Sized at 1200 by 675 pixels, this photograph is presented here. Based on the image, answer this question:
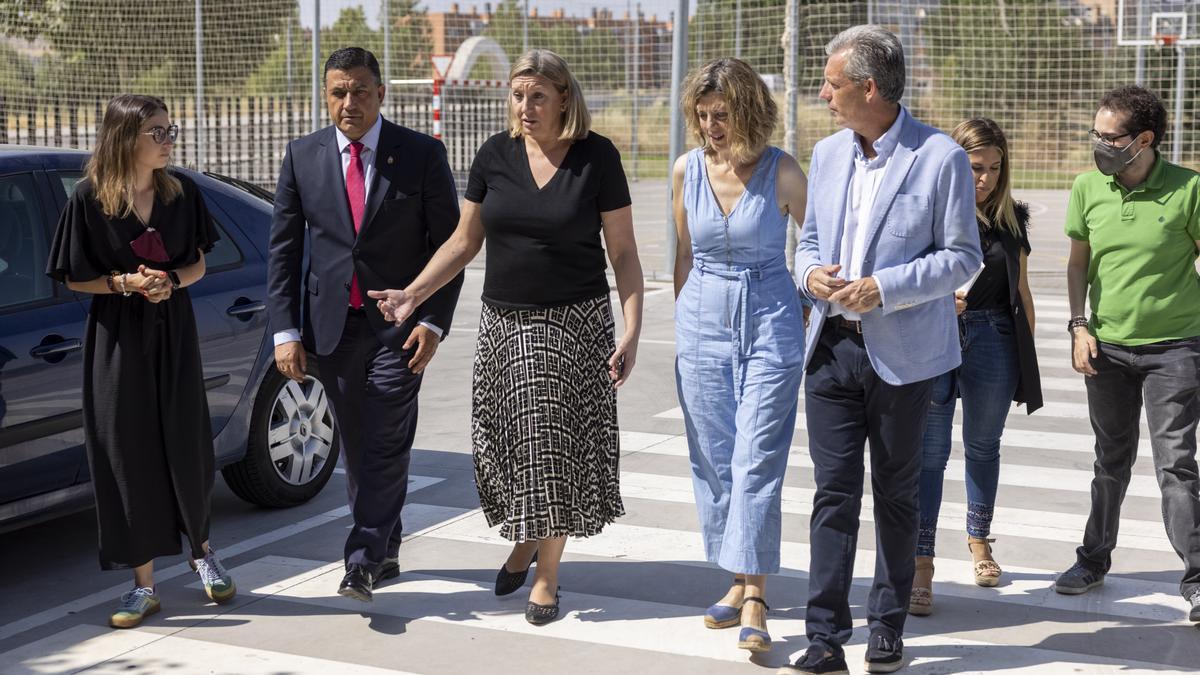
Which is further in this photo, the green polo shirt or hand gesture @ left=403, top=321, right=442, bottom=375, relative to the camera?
hand gesture @ left=403, top=321, right=442, bottom=375

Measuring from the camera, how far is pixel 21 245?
540 centimetres

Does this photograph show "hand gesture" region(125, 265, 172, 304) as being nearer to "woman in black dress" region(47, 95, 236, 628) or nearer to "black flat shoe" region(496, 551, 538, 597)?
"woman in black dress" region(47, 95, 236, 628)

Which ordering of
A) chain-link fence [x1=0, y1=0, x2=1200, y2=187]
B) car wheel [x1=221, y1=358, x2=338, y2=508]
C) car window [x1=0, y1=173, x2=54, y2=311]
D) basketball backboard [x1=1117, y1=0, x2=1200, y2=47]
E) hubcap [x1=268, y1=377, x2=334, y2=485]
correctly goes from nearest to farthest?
car window [x1=0, y1=173, x2=54, y2=311] < car wheel [x1=221, y1=358, x2=338, y2=508] < hubcap [x1=268, y1=377, x2=334, y2=485] < basketball backboard [x1=1117, y1=0, x2=1200, y2=47] < chain-link fence [x1=0, y1=0, x2=1200, y2=187]

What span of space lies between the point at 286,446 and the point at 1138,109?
3.80 meters

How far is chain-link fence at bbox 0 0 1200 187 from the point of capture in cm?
2339

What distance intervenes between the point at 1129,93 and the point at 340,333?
286 cm

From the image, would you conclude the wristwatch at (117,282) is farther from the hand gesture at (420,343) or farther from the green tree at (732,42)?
the green tree at (732,42)

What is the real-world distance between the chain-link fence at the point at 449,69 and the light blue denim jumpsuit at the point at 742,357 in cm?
1711

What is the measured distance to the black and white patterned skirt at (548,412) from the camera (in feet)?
16.0

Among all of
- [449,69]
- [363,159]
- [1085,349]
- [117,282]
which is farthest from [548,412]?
[449,69]

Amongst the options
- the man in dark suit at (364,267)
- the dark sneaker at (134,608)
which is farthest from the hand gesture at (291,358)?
the dark sneaker at (134,608)

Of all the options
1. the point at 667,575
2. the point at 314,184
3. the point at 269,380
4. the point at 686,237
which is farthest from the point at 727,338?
the point at 269,380

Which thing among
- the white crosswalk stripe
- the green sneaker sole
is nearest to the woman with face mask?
the white crosswalk stripe

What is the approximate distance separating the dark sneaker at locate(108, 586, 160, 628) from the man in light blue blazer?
2270 mm
